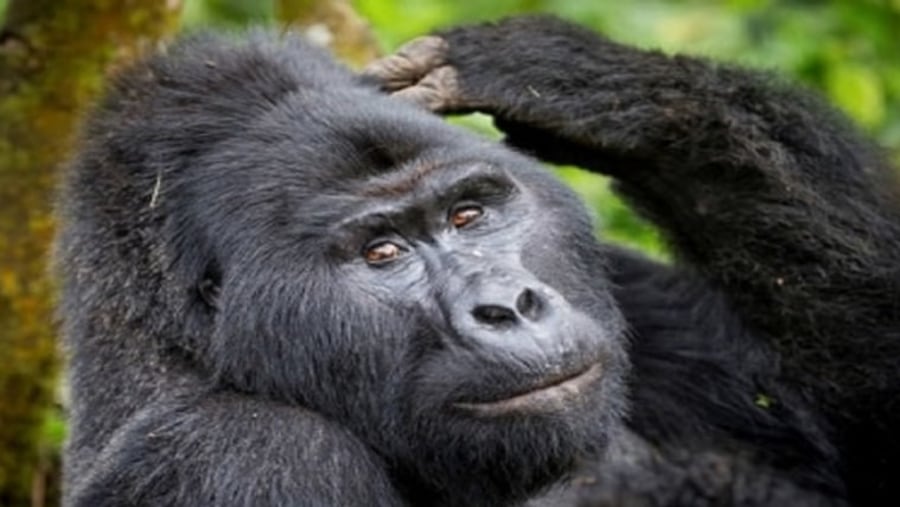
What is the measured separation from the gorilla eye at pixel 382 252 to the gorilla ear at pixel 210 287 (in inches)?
13.5

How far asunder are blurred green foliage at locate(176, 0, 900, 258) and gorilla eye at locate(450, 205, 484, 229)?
9.81ft

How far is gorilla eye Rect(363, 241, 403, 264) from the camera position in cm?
436

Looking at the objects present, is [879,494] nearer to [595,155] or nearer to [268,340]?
[595,155]

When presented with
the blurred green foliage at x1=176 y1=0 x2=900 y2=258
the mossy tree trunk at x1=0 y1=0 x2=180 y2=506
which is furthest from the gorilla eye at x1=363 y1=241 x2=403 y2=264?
the blurred green foliage at x1=176 y1=0 x2=900 y2=258

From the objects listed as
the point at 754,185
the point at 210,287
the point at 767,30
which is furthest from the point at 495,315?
the point at 767,30

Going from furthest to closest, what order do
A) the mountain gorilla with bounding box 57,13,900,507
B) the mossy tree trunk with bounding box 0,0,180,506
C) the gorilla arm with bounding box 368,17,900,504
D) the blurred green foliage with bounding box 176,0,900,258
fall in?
1. the blurred green foliage with bounding box 176,0,900,258
2. the mossy tree trunk with bounding box 0,0,180,506
3. the gorilla arm with bounding box 368,17,900,504
4. the mountain gorilla with bounding box 57,13,900,507

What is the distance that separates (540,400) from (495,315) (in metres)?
0.22

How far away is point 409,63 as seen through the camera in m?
5.12

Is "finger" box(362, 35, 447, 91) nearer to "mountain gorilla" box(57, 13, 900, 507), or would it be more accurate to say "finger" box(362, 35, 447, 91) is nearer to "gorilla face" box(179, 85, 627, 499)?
"mountain gorilla" box(57, 13, 900, 507)

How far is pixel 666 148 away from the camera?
530 centimetres

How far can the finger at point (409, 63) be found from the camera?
16.5 ft

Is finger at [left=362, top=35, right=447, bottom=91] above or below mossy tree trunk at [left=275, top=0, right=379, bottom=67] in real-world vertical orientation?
above

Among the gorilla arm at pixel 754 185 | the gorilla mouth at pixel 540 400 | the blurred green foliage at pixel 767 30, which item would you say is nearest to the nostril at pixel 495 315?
the gorilla mouth at pixel 540 400

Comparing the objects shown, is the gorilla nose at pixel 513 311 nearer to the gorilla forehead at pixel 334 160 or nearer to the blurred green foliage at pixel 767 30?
the gorilla forehead at pixel 334 160
